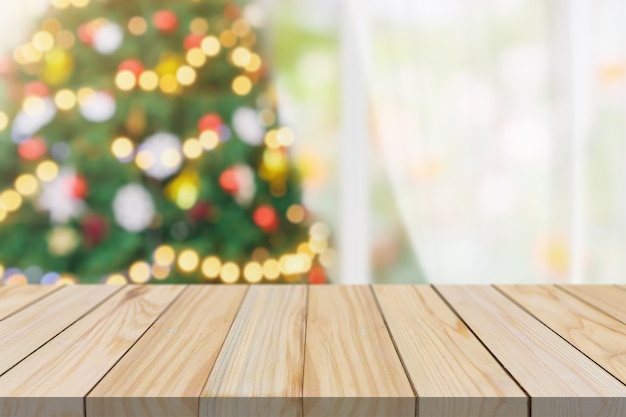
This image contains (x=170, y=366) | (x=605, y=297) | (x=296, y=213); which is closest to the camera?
(x=170, y=366)

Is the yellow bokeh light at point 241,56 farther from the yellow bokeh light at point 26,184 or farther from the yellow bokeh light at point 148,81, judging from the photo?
the yellow bokeh light at point 26,184

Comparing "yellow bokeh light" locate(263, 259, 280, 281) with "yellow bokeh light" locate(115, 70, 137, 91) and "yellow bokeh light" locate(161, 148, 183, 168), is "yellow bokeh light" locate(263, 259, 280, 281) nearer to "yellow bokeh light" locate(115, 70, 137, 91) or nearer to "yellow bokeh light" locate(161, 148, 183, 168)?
"yellow bokeh light" locate(161, 148, 183, 168)

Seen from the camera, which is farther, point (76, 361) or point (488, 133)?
point (488, 133)

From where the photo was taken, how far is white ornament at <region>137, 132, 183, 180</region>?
3.24 m

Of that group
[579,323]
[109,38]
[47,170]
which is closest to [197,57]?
[109,38]

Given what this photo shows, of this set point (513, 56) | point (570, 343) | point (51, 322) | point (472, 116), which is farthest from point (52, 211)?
point (570, 343)

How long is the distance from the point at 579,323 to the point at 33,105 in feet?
9.05

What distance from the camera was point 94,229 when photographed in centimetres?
324

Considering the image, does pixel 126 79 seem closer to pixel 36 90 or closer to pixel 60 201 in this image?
pixel 36 90

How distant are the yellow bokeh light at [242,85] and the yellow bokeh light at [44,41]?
814 millimetres

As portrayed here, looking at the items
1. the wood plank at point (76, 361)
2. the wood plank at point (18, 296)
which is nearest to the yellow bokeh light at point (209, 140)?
the wood plank at point (18, 296)

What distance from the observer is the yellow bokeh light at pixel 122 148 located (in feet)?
10.5
